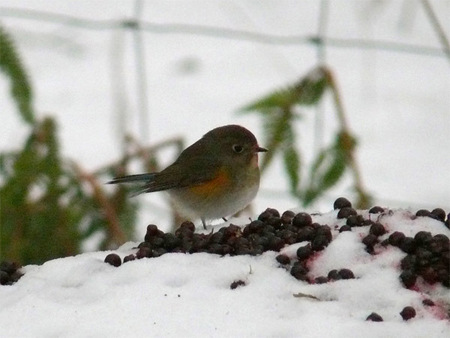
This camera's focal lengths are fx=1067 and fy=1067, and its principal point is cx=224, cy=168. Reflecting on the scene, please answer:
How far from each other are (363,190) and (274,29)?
4264 mm

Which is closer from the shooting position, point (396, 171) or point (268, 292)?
point (268, 292)

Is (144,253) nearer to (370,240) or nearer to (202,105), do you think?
(370,240)

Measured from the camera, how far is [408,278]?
3.57 meters

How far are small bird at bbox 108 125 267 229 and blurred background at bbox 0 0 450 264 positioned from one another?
0.21 m

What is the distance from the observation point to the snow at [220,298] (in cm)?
333

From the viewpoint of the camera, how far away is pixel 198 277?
3.70 meters

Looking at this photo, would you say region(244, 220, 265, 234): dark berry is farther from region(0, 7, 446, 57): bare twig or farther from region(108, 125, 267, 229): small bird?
region(0, 7, 446, 57): bare twig

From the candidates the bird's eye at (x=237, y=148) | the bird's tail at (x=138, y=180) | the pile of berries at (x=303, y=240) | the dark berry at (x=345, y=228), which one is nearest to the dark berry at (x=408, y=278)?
the pile of berries at (x=303, y=240)

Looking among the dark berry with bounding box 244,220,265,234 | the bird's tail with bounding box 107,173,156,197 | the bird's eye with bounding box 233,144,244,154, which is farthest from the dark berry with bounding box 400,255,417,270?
the bird's eye with bounding box 233,144,244,154

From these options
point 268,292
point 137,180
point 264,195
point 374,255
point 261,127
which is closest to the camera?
point 268,292

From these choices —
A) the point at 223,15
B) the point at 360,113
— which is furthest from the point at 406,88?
the point at 223,15

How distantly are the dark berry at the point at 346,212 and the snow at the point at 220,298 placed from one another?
253mm

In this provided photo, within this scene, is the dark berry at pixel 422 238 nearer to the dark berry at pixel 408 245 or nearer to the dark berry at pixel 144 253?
the dark berry at pixel 408 245

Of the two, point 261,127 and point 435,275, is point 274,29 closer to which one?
point 261,127
